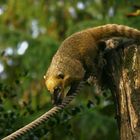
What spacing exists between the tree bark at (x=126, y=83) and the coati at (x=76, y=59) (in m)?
0.45

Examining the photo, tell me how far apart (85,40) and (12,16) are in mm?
5081

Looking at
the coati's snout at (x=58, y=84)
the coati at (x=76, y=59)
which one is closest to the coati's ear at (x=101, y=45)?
the coati at (x=76, y=59)

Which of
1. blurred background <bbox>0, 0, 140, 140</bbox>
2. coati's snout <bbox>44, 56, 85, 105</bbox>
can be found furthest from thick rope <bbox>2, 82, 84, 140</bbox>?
blurred background <bbox>0, 0, 140, 140</bbox>

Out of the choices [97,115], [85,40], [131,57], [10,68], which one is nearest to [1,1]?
[10,68]

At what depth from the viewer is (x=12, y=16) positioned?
29.3ft

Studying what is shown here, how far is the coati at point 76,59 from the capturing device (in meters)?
3.91

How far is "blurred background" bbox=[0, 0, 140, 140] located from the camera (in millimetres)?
4383

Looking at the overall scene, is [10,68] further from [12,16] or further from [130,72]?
[130,72]

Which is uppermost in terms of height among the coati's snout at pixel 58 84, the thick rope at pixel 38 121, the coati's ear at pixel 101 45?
the coati's ear at pixel 101 45

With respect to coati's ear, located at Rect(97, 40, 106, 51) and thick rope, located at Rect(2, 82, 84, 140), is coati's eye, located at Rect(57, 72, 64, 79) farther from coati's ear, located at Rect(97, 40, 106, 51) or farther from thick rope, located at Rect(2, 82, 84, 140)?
coati's ear, located at Rect(97, 40, 106, 51)

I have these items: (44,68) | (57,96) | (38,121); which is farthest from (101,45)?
(44,68)

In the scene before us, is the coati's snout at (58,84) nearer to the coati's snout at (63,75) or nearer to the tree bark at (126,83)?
the coati's snout at (63,75)

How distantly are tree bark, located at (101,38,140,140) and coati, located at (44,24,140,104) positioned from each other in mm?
452

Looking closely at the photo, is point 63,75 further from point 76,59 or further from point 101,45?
point 101,45
